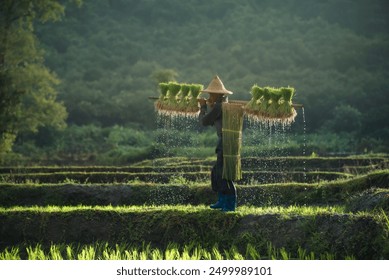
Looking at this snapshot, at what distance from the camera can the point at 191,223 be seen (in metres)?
9.20

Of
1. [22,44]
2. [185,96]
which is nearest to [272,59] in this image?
[22,44]

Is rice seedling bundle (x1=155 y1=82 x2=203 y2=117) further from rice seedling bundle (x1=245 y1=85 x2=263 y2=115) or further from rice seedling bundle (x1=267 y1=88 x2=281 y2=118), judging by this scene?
rice seedling bundle (x1=267 y1=88 x2=281 y2=118)

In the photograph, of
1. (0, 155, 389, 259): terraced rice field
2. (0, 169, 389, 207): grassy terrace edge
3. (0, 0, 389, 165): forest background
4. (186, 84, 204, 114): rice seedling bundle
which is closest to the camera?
(0, 155, 389, 259): terraced rice field

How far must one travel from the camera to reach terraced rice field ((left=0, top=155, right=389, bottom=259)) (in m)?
7.82

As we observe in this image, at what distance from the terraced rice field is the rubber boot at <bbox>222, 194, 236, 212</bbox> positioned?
34 centimetres

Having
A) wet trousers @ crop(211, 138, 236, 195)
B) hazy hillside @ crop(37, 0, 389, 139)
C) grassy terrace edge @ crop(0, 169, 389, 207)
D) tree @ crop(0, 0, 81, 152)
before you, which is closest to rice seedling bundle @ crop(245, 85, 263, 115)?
wet trousers @ crop(211, 138, 236, 195)

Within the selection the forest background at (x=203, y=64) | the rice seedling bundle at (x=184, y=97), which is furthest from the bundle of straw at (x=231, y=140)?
the forest background at (x=203, y=64)

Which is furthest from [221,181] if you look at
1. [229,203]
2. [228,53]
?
[228,53]

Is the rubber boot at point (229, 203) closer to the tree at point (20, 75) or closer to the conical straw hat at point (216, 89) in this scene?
the conical straw hat at point (216, 89)

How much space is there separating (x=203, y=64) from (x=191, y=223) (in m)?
44.9

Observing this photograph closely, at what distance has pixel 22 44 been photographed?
2509 centimetres

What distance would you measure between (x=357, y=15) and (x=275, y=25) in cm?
652

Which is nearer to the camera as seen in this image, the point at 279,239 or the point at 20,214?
the point at 279,239

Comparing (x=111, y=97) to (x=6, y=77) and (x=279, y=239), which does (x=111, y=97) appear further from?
(x=279, y=239)
